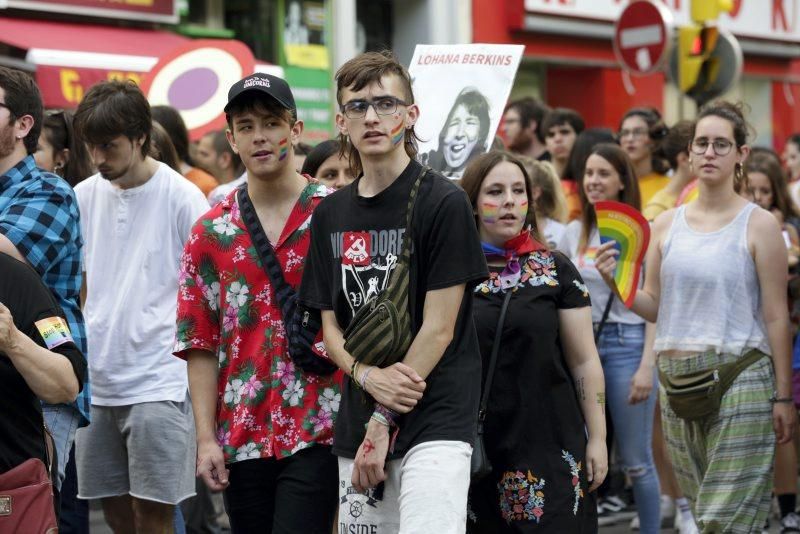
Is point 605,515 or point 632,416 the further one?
point 605,515

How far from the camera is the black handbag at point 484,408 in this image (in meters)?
4.80

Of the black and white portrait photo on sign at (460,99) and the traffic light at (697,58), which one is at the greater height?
the traffic light at (697,58)

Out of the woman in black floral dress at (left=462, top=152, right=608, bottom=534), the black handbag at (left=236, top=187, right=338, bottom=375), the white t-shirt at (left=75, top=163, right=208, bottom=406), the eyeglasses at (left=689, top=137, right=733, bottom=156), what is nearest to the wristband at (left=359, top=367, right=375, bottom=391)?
the black handbag at (left=236, top=187, right=338, bottom=375)

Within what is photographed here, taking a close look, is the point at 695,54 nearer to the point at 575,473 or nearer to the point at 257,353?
the point at 575,473

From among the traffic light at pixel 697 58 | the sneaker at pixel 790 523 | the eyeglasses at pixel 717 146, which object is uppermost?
the traffic light at pixel 697 58

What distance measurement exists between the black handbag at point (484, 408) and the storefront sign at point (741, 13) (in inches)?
557

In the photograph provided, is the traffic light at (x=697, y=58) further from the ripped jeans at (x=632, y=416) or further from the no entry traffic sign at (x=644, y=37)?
the ripped jeans at (x=632, y=416)

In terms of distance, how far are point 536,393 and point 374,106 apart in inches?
54.2

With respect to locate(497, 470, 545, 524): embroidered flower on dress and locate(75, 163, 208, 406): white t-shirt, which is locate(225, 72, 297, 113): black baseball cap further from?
locate(497, 470, 545, 524): embroidered flower on dress

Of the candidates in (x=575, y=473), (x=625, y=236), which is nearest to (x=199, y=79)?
(x=625, y=236)

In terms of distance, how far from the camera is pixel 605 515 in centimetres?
909

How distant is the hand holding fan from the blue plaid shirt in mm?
2187

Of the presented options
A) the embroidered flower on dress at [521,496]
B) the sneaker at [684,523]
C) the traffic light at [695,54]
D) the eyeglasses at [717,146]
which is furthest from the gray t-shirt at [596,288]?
the traffic light at [695,54]

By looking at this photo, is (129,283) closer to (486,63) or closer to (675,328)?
(486,63)
